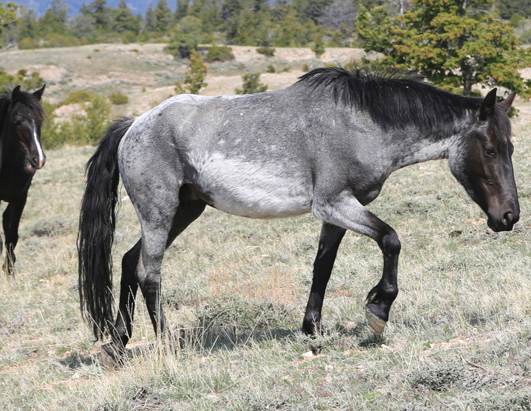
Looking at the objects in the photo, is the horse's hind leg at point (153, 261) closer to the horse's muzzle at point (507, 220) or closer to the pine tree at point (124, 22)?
the horse's muzzle at point (507, 220)

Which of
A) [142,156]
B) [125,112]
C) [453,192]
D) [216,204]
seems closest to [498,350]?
[216,204]

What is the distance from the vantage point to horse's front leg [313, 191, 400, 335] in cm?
562

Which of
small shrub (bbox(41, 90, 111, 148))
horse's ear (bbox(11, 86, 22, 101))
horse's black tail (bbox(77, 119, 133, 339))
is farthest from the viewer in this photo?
small shrub (bbox(41, 90, 111, 148))

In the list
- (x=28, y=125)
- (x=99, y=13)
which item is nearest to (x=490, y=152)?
(x=28, y=125)

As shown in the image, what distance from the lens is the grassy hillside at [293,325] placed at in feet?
14.9

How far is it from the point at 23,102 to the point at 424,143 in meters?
6.96

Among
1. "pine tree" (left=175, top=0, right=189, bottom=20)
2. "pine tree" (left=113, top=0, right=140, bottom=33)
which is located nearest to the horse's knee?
"pine tree" (left=113, top=0, right=140, bottom=33)

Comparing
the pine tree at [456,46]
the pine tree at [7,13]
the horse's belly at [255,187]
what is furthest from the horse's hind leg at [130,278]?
the pine tree at [7,13]

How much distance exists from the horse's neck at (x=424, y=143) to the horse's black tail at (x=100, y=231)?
2537mm

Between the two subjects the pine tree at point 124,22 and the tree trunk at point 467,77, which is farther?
the pine tree at point 124,22

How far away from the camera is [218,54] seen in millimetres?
76625

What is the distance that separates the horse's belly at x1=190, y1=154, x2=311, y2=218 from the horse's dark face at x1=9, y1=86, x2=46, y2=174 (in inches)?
215

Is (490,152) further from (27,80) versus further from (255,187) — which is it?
(27,80)

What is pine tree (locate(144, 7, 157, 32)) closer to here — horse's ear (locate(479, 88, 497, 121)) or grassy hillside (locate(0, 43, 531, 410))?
grassy hillside (locate(0, 43, 531, 410))
